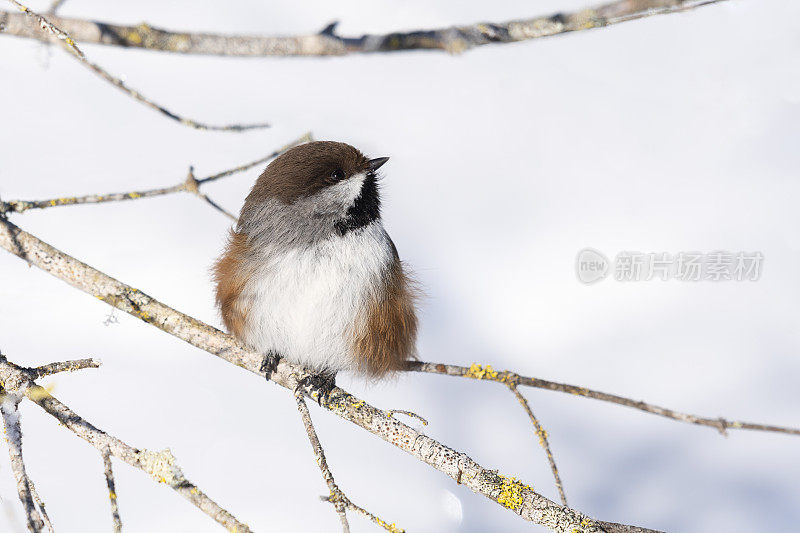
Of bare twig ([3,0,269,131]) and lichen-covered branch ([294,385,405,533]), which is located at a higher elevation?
bare twig ([3,0,269,131])

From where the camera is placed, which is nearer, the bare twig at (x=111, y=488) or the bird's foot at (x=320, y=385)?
the bare twig at (x=111, y=488)

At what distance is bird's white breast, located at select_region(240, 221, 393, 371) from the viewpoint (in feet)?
9.53

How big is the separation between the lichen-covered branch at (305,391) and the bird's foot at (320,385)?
2 cm

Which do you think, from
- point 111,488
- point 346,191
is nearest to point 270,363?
point 346,191

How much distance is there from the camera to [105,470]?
6.39ft

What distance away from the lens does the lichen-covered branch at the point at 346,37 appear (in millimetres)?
1867

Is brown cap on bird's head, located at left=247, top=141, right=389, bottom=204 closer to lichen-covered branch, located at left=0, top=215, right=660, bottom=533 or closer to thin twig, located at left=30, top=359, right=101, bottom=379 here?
lichen-covered branch, located at left=0, top=215, right=660, bottom=533

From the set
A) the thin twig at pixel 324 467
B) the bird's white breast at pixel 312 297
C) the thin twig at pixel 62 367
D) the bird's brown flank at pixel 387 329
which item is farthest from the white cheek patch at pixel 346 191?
the thin twig at pixel 62 367

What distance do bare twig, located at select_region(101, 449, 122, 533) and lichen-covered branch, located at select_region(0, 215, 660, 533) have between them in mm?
79

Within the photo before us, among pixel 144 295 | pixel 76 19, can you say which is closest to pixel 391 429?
pixel 144 295

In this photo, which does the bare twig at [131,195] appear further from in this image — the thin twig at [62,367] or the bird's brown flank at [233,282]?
the thin twig at [62,367]

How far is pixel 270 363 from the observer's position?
3021mm

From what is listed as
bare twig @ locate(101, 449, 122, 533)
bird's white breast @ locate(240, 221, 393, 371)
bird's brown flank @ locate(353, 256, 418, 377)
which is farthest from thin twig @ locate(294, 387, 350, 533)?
bare twig @ locate(101, 449, 122, 533)

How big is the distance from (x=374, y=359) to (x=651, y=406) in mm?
1188
